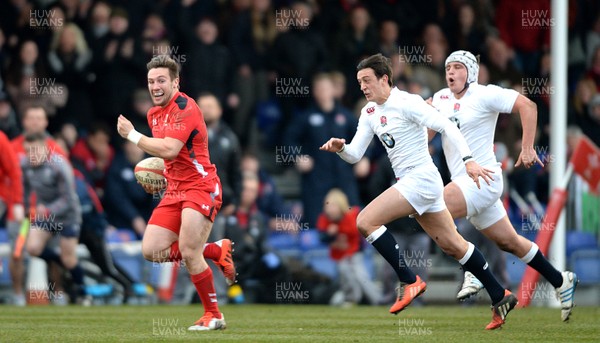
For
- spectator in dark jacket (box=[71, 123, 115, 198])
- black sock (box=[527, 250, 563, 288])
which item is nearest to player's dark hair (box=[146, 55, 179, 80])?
black sock (box=[527, 250, 563, 288])

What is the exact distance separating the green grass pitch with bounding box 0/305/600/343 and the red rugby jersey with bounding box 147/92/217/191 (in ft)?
4.14

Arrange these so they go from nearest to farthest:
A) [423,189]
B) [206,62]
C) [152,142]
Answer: [152,142] < [423,189] < [206,62]

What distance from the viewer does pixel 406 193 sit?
10.6 meters

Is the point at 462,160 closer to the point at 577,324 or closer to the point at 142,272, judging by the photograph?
the point at 577,324

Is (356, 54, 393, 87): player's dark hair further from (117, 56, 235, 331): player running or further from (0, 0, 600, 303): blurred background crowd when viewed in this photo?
(0, 0, 600, 303): blurred background crowd

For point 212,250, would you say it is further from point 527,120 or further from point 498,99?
point 527,120

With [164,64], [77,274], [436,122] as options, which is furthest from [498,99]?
[77,274]

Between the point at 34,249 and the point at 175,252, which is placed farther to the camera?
the point at 34,249

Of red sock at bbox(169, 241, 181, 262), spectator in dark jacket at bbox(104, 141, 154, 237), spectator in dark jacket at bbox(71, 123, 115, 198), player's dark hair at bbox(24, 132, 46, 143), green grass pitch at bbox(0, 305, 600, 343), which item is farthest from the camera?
spectator in dark jacket at bbox(71, 123, 115, 198)

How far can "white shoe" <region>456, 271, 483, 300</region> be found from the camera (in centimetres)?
1101

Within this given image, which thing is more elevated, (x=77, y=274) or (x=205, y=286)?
(x=205, y=286)

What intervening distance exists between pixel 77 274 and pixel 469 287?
6386mm

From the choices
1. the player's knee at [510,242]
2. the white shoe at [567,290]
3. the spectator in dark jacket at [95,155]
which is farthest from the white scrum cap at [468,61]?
the spectator in dark jacket at [95,155]

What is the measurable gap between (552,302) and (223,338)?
7.16m
